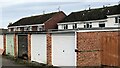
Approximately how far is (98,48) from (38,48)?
7.96 metres

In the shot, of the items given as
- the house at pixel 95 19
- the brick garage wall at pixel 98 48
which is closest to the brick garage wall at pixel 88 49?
the brick garage wall at pixel 98 48

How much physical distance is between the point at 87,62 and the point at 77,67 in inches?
34.2

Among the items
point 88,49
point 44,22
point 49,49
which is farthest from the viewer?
point 44,22

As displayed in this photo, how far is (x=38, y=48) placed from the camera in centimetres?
2262

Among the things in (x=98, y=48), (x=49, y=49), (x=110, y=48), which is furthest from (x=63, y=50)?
(x=110, y=48)

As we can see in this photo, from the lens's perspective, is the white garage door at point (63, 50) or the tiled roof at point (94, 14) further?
the tiled roof at point (94, 14)

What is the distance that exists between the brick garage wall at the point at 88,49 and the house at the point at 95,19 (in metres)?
15.2

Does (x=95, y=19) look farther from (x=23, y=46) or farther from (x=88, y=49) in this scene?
(x=88, y=49)

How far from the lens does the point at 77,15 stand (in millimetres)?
43375

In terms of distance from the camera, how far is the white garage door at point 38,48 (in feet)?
70.9

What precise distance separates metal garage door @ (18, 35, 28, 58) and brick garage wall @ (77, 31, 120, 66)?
30.6ft

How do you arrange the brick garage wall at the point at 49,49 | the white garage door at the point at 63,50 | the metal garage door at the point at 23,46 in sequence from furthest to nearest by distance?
1. the metal garage door at the point at 23,46
2. the brick garage wall at the point at 49,49
3. the white garage door at the point at 63,50

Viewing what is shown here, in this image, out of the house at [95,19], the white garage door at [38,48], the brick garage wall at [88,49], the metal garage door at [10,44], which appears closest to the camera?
the brick garage wall at [88,49]

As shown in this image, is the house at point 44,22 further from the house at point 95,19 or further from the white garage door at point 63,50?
the white garage door at point 63,50
